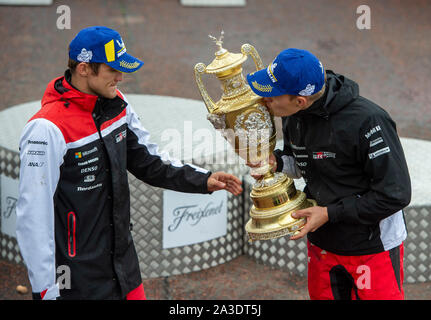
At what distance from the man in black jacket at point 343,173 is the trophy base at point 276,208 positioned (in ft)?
0.26

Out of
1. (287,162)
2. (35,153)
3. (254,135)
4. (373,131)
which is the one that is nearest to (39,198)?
(35,153)

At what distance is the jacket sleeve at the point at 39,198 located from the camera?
282 centimetres

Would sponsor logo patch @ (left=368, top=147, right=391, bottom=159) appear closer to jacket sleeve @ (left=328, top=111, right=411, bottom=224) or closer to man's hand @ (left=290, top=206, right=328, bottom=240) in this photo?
jacket sleeve @ (left=328, top=111, right=411, bottom=224)

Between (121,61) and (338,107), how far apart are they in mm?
1003

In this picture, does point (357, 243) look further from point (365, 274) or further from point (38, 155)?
point (38, 155)

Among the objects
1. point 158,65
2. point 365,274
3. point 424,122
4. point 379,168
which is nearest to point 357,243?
point 365,274

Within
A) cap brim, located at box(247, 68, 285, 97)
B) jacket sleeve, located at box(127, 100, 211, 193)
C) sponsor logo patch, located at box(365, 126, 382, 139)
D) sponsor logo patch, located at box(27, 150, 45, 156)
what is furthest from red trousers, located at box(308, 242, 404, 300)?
sponsor logo patch, located at box(27, 150, 45, 156)

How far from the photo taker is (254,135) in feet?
10.5

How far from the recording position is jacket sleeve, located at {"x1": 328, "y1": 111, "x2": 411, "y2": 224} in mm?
2893

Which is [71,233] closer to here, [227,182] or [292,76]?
[227,182]

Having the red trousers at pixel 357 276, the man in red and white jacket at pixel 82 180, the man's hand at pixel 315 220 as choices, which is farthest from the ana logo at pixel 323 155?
the man in red and white jacket at pixel 82 180

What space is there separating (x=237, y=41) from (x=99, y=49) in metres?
8.40

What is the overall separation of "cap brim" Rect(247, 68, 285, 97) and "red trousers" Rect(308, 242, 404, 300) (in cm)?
86
